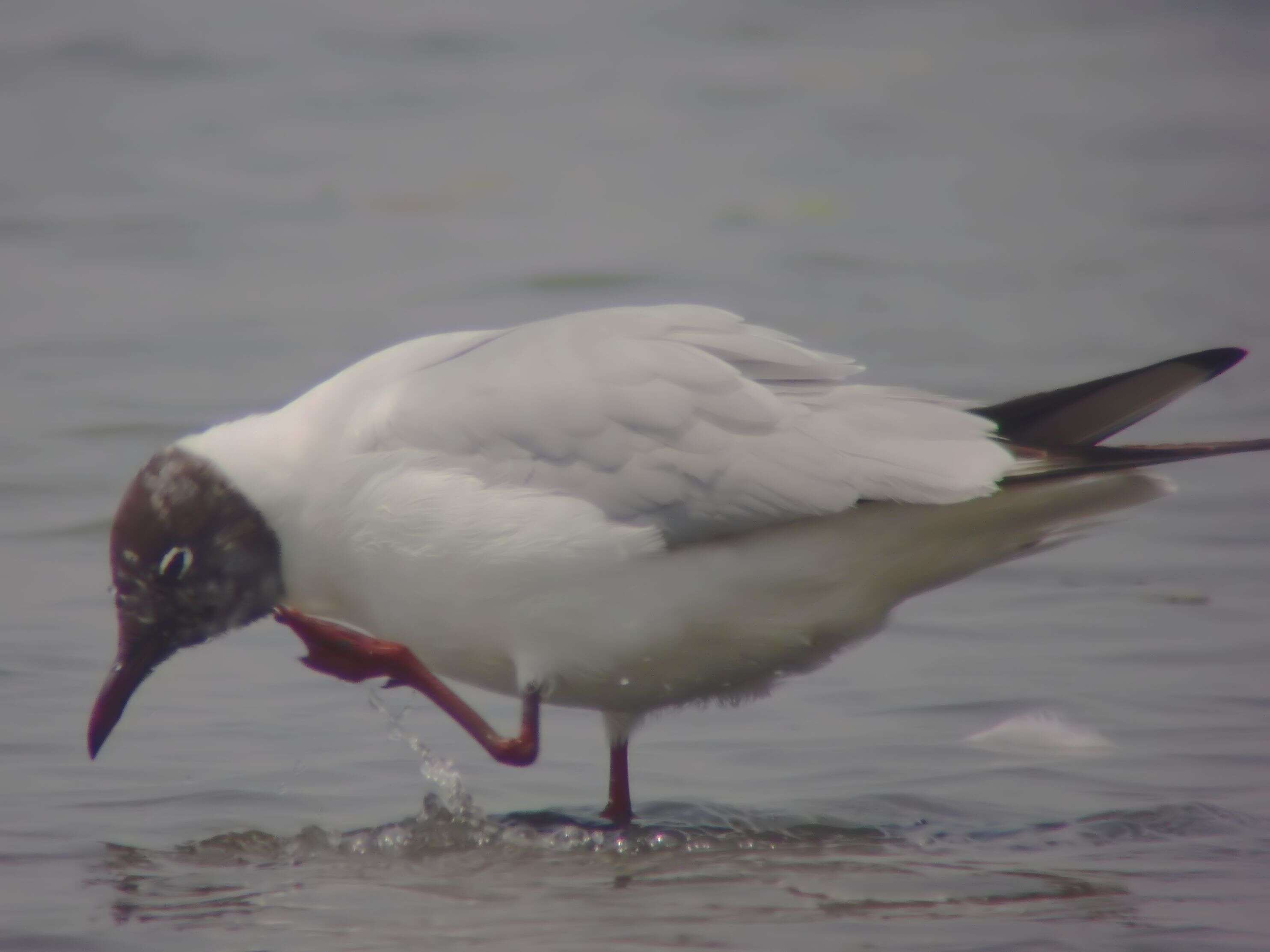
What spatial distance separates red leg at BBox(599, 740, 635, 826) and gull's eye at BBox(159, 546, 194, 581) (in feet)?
3.29

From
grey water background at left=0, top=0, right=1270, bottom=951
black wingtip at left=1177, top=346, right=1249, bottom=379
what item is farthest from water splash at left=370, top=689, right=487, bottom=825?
black wingtip at left=1177, top=346, right=1249, bottom=379

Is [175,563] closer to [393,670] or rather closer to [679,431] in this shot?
[393,670]

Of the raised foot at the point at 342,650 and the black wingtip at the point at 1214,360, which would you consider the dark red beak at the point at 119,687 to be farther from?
the black wingtip at the point at 1214,360

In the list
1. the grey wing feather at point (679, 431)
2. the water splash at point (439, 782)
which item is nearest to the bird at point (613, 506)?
the grey wing feather at point (679, 431)

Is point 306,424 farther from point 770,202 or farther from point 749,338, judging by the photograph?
point 770,202

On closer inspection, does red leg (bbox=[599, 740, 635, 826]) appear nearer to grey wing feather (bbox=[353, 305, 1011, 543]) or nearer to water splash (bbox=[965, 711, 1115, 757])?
grey wing feather (bbox=[353, 305, 1011, 543])

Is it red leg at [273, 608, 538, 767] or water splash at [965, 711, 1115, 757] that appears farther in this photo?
water splash at [965, 711, 1115, 757]

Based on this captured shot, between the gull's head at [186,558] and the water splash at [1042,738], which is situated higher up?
the gull's head at [186,558]

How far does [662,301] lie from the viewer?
32.0 feet

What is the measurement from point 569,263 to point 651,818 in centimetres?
635

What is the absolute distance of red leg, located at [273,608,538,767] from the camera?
430 centimetres

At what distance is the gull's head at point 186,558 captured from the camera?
14.4 feet

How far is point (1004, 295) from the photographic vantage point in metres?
10.4

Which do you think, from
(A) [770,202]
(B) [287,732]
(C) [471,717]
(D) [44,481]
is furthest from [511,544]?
(A) [770,202]
